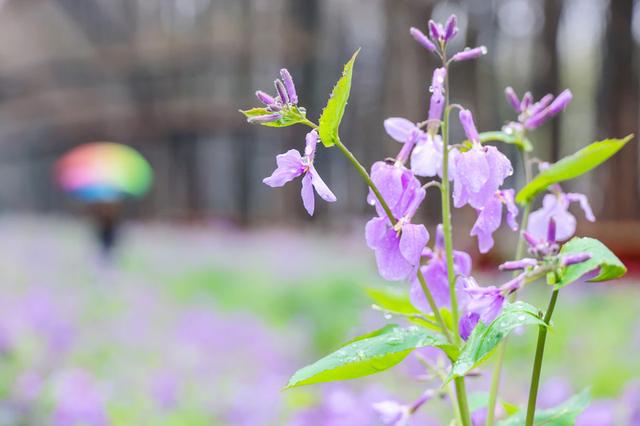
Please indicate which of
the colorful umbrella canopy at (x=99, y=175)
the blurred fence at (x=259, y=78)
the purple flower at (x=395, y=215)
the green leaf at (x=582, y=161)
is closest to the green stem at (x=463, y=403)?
the purple flower at (x=395, y=215)

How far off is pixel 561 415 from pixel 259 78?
12.5 m

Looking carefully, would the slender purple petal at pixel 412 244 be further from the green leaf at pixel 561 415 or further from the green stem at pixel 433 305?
the green leaf at pixel 561 415

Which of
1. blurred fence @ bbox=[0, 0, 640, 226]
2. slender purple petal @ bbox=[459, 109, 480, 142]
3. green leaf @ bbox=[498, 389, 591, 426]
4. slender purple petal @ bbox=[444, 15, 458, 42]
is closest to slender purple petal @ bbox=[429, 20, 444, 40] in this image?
slender purple petal @ bbox=[444, 15, 458, 42]

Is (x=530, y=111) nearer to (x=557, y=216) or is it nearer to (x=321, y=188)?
(x=557, y=216)

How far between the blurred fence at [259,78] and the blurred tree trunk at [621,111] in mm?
13

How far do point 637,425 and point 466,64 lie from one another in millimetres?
7598

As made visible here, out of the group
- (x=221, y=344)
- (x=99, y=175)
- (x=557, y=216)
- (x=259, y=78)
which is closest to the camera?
(x=557, y=216)

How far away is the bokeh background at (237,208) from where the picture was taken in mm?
2975

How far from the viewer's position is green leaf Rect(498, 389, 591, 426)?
1313mm

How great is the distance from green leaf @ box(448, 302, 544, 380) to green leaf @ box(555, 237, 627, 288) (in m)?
0.06

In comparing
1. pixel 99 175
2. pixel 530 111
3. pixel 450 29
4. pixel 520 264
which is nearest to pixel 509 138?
pixel 530 111

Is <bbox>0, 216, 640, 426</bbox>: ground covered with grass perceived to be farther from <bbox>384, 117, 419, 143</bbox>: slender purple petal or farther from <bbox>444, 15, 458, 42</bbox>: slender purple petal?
<bbox>444, 15, 458, 42</bbox>: slender purple petal

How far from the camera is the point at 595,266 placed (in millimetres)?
1014

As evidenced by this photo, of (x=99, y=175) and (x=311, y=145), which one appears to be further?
(x=99, y=175)
